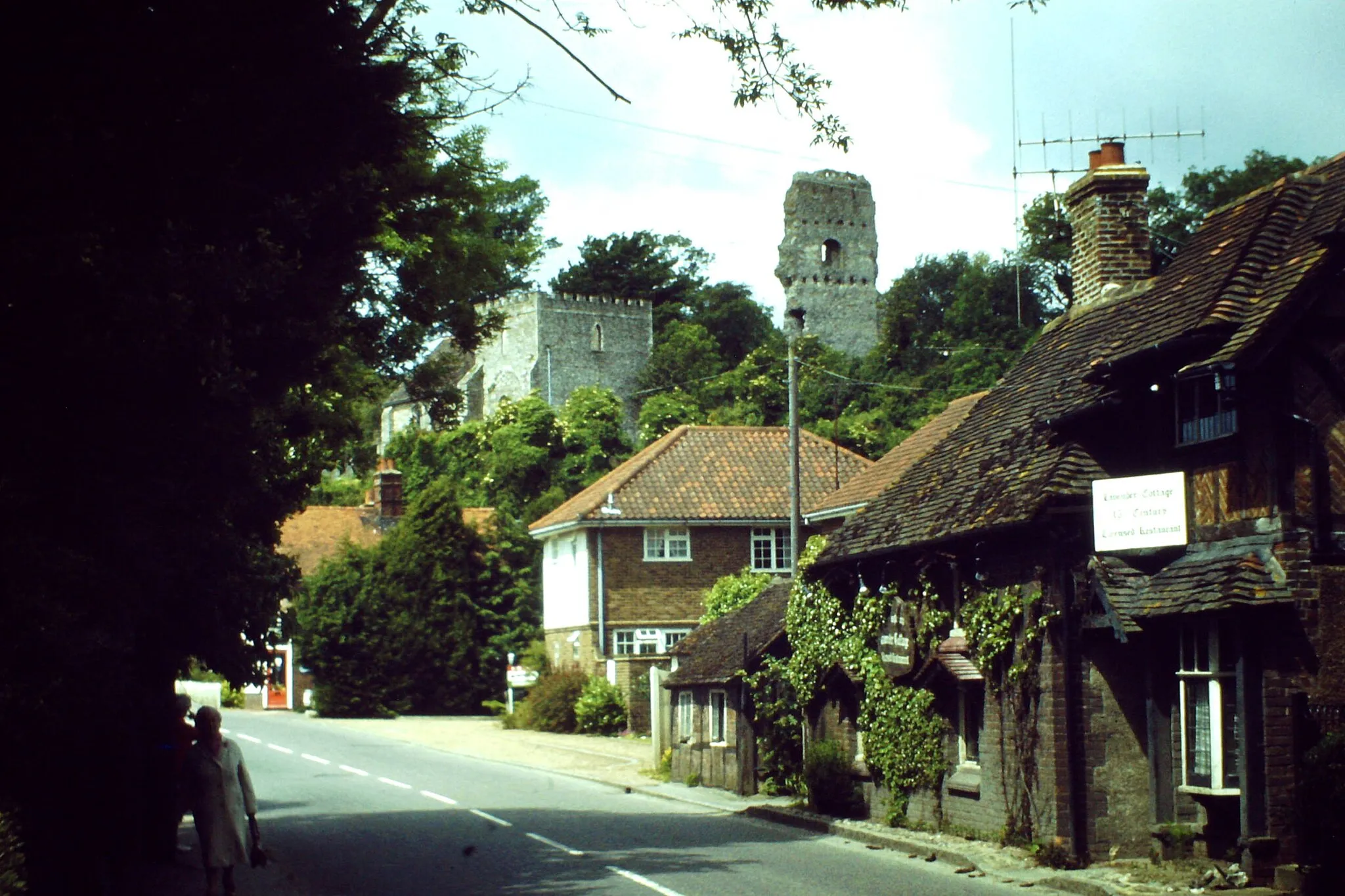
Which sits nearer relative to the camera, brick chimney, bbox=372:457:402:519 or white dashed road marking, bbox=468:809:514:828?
white dashed road marking, bbox=468:809:514:828

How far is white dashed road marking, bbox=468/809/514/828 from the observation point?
20344mm

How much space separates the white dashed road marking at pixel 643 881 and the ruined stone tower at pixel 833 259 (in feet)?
280

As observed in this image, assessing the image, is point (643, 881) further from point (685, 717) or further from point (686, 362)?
point (686, 362)

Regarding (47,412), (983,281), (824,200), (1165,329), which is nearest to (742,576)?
(1165,329)

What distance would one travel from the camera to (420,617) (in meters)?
53.0

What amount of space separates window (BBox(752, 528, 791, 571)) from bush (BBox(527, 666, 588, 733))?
622 centimetres

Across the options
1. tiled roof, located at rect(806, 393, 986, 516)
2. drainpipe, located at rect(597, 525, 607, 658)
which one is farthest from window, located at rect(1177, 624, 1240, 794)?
drainpipe, located at rect(597, 525, 607, 658)

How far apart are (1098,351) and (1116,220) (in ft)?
10.1

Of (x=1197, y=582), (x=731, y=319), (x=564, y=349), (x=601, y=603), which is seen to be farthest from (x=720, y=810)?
(x=731, y=319)

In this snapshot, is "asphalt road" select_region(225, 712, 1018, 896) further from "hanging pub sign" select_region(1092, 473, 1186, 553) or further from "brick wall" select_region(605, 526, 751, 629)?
"brick wall" select_region(605, 526, 751, 629)

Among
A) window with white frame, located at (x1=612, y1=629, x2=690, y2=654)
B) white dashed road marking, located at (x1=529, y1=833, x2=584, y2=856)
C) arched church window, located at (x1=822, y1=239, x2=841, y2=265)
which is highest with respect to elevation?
arched church window, located at (x1=822, y1=239, x2=841, y2=265)

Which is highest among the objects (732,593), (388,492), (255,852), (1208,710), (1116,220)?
(1116,220)

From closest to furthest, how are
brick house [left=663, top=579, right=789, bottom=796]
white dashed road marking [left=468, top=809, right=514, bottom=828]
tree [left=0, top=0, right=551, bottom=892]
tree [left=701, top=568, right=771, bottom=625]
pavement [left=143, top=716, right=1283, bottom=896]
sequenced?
tree [left=0, top=0, right=551, bottom=892] < pavement [left=143, top=716, right=1283, bottom=896] < white dashed road marking [left=468, top=809, right=514, bottom=828] < brick house [left=663, top=579, right=789, bottom=796] < tree [left=701, top=568, right=771, bottom=625]

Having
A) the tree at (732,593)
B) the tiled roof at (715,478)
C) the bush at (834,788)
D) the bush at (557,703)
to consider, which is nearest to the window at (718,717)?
the bush at (834,788)
